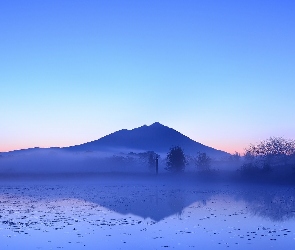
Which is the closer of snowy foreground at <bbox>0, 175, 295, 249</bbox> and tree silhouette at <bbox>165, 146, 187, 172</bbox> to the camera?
snowy foreground at <bbox>0, 175, 295, 249</bbox>

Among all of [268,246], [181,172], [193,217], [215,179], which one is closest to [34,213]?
[193,217]

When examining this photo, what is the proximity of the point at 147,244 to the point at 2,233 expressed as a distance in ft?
37.6

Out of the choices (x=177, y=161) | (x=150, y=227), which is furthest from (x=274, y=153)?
(x=150, y=227)

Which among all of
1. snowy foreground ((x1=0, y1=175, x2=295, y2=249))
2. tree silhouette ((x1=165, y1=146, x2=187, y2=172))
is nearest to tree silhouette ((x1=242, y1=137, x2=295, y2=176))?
tree silhouette ((x1=165, y1=146, x2=187, y2=172))

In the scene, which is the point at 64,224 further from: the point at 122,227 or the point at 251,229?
the point at 251,229

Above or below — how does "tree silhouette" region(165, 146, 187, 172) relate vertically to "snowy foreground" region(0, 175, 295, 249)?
above

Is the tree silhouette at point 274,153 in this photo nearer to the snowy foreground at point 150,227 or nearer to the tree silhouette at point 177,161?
the tree silhouette at point 177,161

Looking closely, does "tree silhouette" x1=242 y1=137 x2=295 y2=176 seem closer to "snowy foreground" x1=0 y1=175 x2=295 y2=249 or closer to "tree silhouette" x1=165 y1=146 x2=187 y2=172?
"tree silhouette" x1=165 y1=146 x2=187 y2=172

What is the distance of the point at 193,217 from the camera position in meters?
35.9

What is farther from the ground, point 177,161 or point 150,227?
point 177,161

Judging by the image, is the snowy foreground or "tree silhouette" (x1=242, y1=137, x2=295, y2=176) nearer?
the snowy foreground

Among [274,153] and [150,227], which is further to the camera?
[274,153]

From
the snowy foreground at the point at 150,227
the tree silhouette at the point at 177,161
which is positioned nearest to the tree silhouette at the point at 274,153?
the tree silhouette at the point at 177,161

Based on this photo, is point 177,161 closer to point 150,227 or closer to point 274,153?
point 274,153
